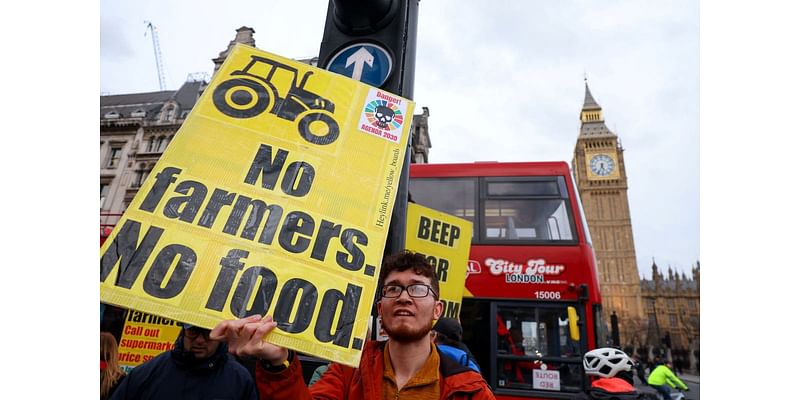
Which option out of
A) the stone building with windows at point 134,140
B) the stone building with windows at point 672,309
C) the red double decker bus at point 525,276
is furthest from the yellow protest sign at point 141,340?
the stone building with windows at point 672,309

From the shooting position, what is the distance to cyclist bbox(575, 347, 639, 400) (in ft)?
9.04

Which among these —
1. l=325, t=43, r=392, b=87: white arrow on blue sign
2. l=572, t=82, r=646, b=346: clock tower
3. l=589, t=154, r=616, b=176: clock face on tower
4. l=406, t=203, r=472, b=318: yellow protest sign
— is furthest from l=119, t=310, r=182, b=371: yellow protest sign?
l=589, t=154, r=616, b=176: clock face on tower

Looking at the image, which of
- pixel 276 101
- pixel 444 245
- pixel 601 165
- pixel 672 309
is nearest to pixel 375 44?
pixel 276 101

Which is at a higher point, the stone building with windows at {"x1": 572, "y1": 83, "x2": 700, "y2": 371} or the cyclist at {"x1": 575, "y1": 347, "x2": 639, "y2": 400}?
the stone building with windows at {"x1": 572, "y1": 83, "x2": 700, "y2": 371}

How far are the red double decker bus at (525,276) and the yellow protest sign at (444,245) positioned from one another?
2214 mm

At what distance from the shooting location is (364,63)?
83.9 inches

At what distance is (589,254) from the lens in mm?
6117

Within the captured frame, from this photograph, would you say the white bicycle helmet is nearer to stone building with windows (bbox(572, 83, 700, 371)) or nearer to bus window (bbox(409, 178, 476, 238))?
bus window (bbox(409, 178, 476, 238))

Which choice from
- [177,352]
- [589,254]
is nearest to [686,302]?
[589,254]

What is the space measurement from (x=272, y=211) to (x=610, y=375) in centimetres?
277

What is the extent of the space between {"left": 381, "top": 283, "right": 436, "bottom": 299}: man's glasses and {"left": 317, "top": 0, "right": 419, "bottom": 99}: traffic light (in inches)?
38.2

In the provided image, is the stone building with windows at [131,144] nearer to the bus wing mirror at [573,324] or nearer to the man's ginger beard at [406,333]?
the bus wing mirror at [573,324]

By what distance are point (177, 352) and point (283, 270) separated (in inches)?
64.0

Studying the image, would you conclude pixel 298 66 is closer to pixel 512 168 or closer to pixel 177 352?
pixel 177 352
